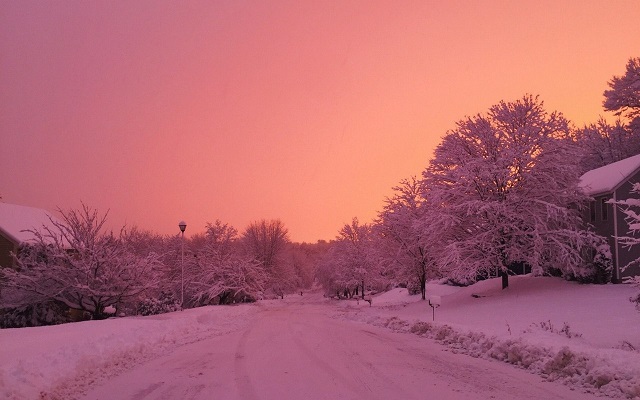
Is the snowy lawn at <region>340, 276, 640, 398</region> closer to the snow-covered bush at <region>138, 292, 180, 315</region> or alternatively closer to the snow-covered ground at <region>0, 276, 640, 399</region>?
the snow-covered ground at <region>0, 276, 640, 399</region>

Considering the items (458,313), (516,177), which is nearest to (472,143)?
(516,177)

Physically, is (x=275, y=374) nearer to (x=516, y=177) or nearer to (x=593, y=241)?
(x=516, y=177)

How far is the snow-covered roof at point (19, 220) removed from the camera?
111ft

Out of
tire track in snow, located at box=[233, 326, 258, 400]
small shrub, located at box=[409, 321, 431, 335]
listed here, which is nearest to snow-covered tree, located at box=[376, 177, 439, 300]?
small shrub, located at box=[409, 321, 431, 335]

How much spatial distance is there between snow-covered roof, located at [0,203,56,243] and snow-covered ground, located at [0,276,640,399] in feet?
60.6

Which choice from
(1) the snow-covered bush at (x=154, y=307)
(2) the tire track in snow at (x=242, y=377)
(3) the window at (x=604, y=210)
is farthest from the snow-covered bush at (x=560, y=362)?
(1) the snow-covered bush at (x=154, y=307)

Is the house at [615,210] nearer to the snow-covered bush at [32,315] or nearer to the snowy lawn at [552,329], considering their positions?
the snowy lawn at [552,329]

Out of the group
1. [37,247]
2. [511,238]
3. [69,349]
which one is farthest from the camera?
[511,238]

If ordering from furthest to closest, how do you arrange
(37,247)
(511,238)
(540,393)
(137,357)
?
1. (511,238)
2. (37,247)
3. (137,357)
4. (540,393)

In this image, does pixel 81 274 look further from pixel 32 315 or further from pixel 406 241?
pixel 406 241

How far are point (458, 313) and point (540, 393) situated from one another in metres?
18.1

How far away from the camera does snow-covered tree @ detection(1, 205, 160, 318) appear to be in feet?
75.9

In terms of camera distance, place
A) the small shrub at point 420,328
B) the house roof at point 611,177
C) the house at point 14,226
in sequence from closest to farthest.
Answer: the small shrub at point 420,328 < the house roof at point 611,177 < the house at point 14,226

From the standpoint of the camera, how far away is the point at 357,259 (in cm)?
6562
